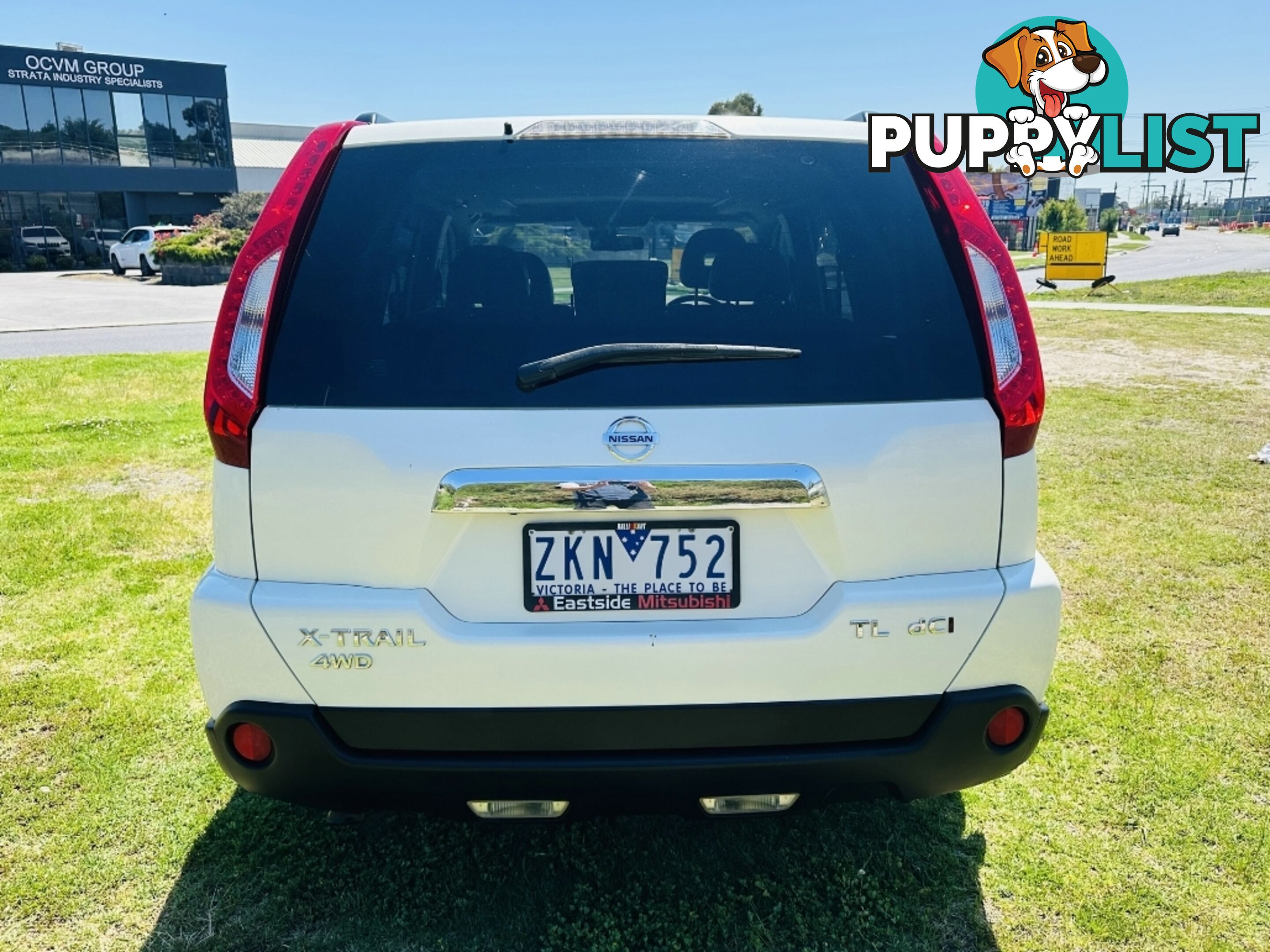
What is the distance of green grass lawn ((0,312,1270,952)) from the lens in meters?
2.31

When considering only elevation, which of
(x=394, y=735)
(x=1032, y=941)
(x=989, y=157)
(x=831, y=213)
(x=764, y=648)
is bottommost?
(x=1032, y=941)

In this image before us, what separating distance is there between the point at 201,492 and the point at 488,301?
4.77 meters

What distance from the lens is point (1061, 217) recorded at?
66.2 m

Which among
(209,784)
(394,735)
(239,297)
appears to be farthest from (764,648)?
(209,784)

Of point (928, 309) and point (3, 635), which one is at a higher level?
point (928, 309)

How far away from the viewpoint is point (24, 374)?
33.7 feet

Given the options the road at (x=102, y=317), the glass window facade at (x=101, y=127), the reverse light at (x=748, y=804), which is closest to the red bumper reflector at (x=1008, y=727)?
the reverse light at (x=748, y=804)

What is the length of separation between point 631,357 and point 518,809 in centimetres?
101

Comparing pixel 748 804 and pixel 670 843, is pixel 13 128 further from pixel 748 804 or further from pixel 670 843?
pixel 748 804

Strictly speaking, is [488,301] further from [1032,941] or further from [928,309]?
[1032,941]

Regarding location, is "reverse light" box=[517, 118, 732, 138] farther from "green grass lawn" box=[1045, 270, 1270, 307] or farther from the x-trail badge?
"green grass lawn" box=[1045, 270, 1270, 307]

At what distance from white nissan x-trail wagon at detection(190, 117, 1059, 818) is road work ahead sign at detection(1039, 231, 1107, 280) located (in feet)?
89.1

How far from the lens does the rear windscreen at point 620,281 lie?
1.91 metres

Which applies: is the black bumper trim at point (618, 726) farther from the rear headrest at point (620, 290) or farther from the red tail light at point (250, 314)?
the rear headrest at point (620, 290)
